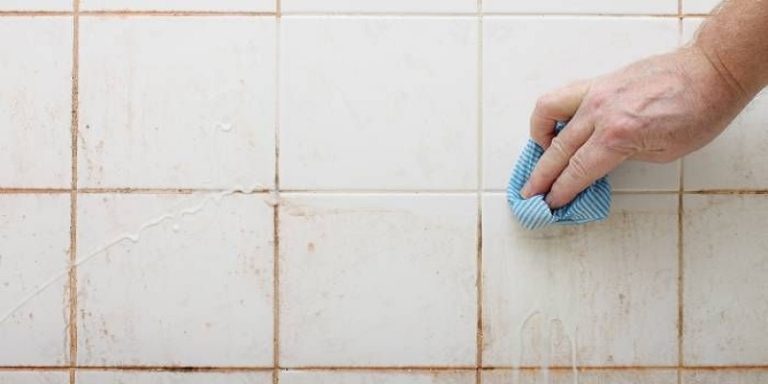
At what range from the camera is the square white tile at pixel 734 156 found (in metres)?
0.88

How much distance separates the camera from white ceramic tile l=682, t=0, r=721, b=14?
874 mm

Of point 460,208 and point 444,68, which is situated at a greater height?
point 444,68

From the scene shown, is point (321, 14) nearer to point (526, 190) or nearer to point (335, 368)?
point (526, 190)

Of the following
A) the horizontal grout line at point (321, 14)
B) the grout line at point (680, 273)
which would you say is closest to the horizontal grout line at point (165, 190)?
the horizontal grout line at point (321, 14)

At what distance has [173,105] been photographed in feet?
2.87

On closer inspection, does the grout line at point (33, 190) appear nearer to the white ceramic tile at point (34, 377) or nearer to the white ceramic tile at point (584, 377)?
the white ceramic tile at point (34, 377)

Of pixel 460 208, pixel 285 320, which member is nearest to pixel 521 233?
pixel 460 208

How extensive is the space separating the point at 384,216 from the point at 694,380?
A: 0.46 metres

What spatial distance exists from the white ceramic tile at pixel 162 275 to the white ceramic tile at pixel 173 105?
0.11ft

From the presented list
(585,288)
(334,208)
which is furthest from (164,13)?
(585,288)

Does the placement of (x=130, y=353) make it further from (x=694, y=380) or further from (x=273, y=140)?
(x=694, y=380)

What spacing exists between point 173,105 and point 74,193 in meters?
0.17

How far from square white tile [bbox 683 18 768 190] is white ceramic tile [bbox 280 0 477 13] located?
361 millimetres

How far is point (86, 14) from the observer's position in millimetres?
875
